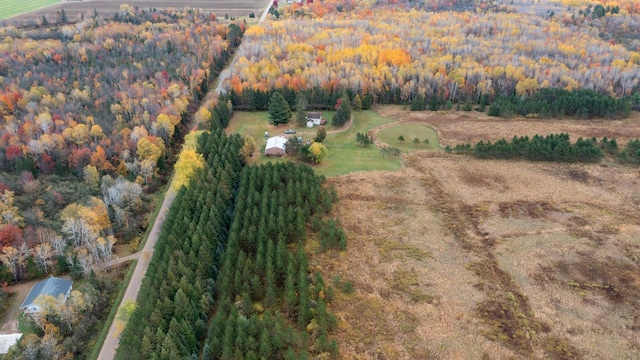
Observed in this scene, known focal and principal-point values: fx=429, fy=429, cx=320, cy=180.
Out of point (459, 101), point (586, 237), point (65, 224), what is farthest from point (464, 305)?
point (459, 101)

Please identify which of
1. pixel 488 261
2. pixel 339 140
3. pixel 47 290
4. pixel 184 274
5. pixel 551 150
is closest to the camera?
pixel 184 274

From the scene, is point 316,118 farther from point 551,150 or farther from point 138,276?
point 138,276

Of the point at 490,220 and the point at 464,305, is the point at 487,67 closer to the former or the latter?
the point at 490,220

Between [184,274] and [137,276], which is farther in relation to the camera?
[137,276]

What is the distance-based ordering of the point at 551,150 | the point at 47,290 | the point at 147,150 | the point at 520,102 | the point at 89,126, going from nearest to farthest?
the point at 47,290 < the point at 147,150 < the point at 551,150 < the point at 89,126 < the point at 520,102

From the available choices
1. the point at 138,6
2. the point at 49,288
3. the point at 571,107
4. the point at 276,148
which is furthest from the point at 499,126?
→ the point at 138,6

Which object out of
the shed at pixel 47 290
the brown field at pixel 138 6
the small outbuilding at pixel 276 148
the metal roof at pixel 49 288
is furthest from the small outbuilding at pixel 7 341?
the brown field at pixel 138 6

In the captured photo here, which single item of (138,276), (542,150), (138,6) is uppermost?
(138,6)
